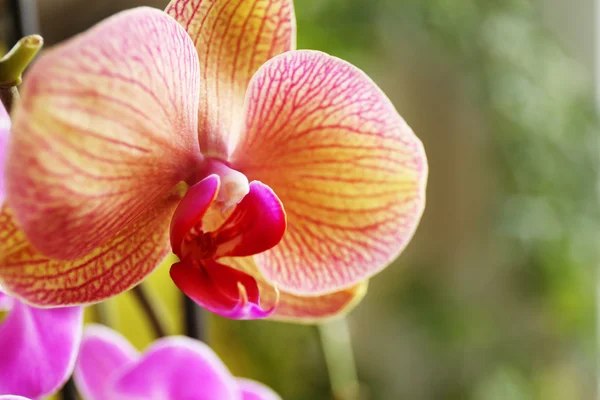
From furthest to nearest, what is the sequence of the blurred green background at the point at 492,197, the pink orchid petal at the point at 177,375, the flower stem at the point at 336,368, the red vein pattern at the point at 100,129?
the blurred green background at the point at 492,197
the flower stem at the point at 336,368
the pink orchid petal at the point at 177,375
the red vein pattern at the point at 100,129

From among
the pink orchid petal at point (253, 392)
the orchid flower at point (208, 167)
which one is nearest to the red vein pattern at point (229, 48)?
the orchid flower at point (208, 167)

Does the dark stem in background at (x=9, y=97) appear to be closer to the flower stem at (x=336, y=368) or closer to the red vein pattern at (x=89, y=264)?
the red vein pattern at (x=89, y=264)

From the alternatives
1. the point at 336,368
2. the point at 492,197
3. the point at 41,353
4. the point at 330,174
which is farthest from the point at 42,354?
the point at 492,197

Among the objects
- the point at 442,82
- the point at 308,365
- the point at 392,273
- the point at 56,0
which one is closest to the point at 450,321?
the point at 392,273

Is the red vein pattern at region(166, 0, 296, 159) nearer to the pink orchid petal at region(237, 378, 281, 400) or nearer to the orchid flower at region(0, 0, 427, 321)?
the orchid flower at region(0, 0, 427, 321)

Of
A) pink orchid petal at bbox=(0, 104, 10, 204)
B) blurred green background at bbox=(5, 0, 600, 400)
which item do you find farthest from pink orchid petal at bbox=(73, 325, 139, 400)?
blurred green background at bbox=(5, 0, 600, 400)

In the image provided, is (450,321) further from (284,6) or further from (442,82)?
(284,6)
